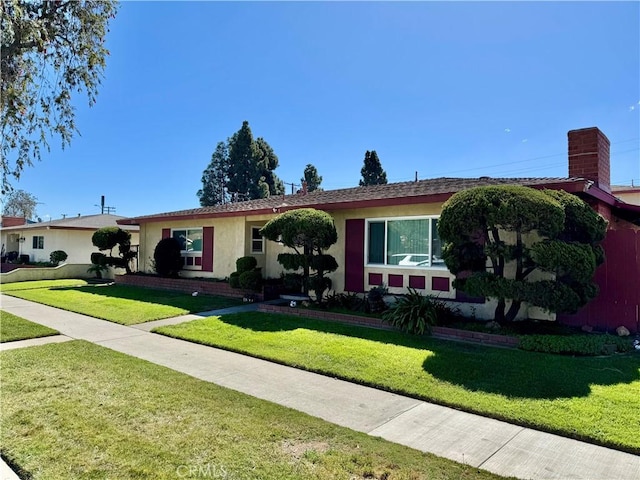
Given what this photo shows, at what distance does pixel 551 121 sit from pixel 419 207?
1069 cm

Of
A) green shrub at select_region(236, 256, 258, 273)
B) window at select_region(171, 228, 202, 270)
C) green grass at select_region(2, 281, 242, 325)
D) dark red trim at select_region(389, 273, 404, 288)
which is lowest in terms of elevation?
green grass at select_region(2, 281, 242, 325)

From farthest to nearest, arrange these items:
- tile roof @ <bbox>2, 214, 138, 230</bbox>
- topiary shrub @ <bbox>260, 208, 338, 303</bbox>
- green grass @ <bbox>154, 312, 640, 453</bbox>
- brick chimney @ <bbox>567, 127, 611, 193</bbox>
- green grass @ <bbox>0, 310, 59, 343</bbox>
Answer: tile roof @ <bbox>2, 214, 138, 230</bbox> → topiary shrub @ <bbox>260, 208, 338, 303</bbox> → brick chimney @ <bbox>567, 127, 611, 193</bbox> → green grass @ <bbox>0, 310, 59, 343</bbox> → green grass @ <bbox>154, 312, 640, 453</bbox>

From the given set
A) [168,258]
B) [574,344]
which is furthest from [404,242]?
[168,258]

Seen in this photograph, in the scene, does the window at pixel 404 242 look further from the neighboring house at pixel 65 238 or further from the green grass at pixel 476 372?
the neighboring house at pixel 65 238

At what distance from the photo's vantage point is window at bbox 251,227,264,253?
567 inches

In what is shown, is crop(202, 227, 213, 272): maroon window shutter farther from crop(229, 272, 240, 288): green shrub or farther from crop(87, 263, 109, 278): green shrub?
crop(87, 263, 109, 278): green shrub

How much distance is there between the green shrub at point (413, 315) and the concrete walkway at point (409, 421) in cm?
296

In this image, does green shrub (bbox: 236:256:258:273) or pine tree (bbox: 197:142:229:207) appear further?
pine tree (bbox: 197:142:229:207)

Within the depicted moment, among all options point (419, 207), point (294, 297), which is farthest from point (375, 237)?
point (294, 297)

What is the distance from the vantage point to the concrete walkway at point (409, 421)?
317cm

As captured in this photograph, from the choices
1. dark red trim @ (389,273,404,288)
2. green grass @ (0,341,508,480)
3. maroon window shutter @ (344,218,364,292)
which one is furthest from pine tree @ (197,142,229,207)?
green grass @ (0,341,508,480)

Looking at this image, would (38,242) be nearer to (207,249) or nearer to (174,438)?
(207,249)

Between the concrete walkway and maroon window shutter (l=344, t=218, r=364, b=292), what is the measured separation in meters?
4.99

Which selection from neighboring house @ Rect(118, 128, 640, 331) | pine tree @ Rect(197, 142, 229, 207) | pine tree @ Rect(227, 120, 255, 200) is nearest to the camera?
neighboring house @ Rect(118, 128, 640, 331)
